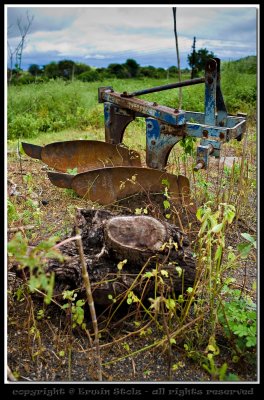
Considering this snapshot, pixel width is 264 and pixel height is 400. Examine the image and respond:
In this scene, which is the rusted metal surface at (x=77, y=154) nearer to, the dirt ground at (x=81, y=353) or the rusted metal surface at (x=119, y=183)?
the rusted metal surface at (x=119, y=183)

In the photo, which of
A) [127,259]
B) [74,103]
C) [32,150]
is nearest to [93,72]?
[74,103]

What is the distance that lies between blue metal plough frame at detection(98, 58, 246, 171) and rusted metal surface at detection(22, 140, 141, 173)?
0.45 metres

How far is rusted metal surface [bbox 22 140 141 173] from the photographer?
4.64 meters

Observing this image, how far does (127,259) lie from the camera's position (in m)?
2.29

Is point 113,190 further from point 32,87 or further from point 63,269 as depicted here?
point 32,87

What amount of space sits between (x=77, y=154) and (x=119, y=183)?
1.24m

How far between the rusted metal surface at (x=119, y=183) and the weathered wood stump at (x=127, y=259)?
42.2 inches

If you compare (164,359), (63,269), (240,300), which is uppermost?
(63,269)

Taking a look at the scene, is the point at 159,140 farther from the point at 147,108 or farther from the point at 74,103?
the point at 74,103

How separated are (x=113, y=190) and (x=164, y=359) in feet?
5.78

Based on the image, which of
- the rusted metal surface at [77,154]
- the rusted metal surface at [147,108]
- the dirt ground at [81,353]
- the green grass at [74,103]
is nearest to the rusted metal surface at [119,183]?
the rusted metal surface at [147,108]

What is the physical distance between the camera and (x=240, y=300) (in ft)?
8.11
